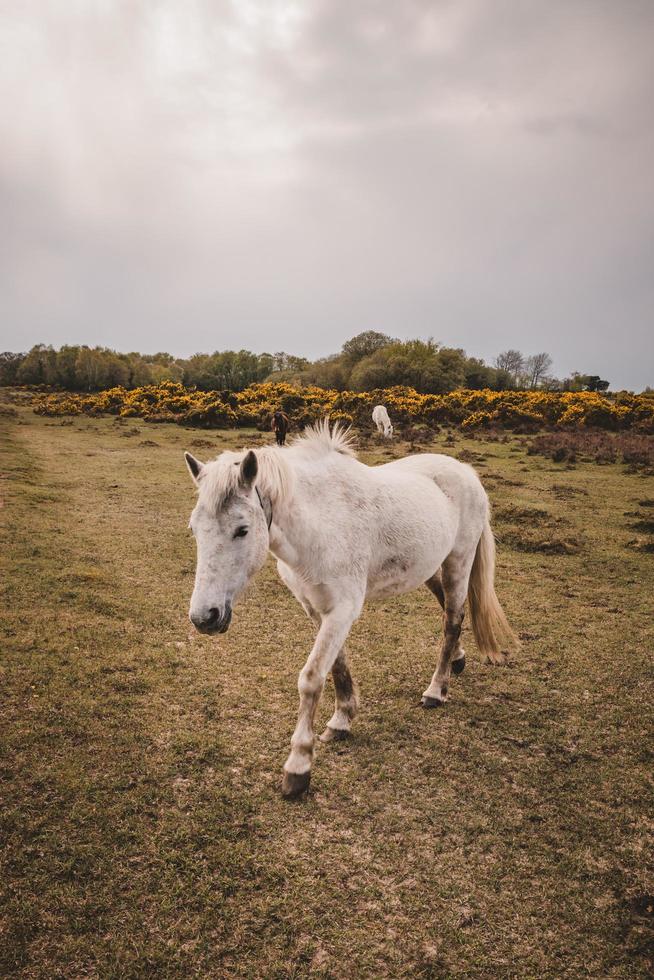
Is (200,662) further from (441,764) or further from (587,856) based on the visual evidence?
(587,856)

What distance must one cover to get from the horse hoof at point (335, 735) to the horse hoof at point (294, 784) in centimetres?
57

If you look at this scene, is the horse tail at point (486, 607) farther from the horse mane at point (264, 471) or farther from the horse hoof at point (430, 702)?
the horse mane at point (264, 471)

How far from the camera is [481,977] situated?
2082 millimetres

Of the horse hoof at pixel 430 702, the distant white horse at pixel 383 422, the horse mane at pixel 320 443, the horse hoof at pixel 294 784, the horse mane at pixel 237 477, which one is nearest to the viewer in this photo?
the horse mane at pixel 237 477

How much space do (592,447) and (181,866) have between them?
17.7 metres

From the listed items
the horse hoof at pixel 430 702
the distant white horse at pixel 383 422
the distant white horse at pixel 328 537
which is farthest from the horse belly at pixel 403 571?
the distant white horse at pixel 383 422

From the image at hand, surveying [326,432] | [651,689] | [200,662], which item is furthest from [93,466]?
[651,689]

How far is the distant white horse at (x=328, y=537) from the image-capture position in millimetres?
2680

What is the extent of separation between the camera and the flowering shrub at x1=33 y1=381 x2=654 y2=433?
2102cm

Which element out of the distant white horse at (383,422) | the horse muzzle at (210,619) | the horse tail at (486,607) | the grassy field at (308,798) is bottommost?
the grassy field at (308,798)

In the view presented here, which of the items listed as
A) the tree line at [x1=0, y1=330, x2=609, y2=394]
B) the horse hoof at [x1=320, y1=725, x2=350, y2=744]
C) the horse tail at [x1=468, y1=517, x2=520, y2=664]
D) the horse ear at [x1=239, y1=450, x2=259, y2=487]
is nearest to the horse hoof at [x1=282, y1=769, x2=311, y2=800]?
the horse hoof at [x1=320, y1=725, x2=350, y2=744]

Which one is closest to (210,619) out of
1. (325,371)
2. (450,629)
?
(450,629)

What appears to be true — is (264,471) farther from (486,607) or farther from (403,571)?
(486,607)

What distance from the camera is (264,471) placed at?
2.88 metres
